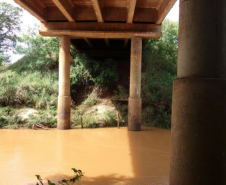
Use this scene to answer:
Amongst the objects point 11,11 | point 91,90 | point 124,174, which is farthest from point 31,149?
point 11,11

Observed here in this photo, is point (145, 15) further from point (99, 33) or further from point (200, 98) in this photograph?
point (200, 98)

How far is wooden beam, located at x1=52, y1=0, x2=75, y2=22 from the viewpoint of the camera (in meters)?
8.58

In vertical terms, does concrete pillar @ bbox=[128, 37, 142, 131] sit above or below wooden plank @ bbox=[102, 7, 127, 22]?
below

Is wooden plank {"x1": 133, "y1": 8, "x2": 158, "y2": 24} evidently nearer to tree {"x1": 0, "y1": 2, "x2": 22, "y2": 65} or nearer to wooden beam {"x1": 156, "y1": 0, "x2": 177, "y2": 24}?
wooden beam {"x1": 156, "y1": 0, "x2": 177, "y2": 24}

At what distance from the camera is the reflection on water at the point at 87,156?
4.80m

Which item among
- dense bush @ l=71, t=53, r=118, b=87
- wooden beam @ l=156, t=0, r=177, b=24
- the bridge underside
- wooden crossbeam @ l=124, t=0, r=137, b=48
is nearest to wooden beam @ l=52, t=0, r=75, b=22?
wooden crossbeam @ l=124, t=0, r=137, b=48

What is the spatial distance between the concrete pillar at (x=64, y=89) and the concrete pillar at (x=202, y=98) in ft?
30.4

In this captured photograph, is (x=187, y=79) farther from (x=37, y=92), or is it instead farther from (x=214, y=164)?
(x=37, y=92)

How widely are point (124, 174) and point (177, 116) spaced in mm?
3632

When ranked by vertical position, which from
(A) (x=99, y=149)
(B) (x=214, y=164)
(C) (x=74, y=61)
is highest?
(C) (x=74, y=61)

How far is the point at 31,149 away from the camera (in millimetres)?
7113

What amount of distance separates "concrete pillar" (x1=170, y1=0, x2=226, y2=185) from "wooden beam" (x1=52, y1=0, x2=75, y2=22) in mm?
7894

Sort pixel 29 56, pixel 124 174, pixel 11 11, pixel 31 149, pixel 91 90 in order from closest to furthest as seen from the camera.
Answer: pixel 124 174, pixel 31 149, pixel 91 90, pixel 29 56, pixel 11 11

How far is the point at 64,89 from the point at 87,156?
16.9 feet
